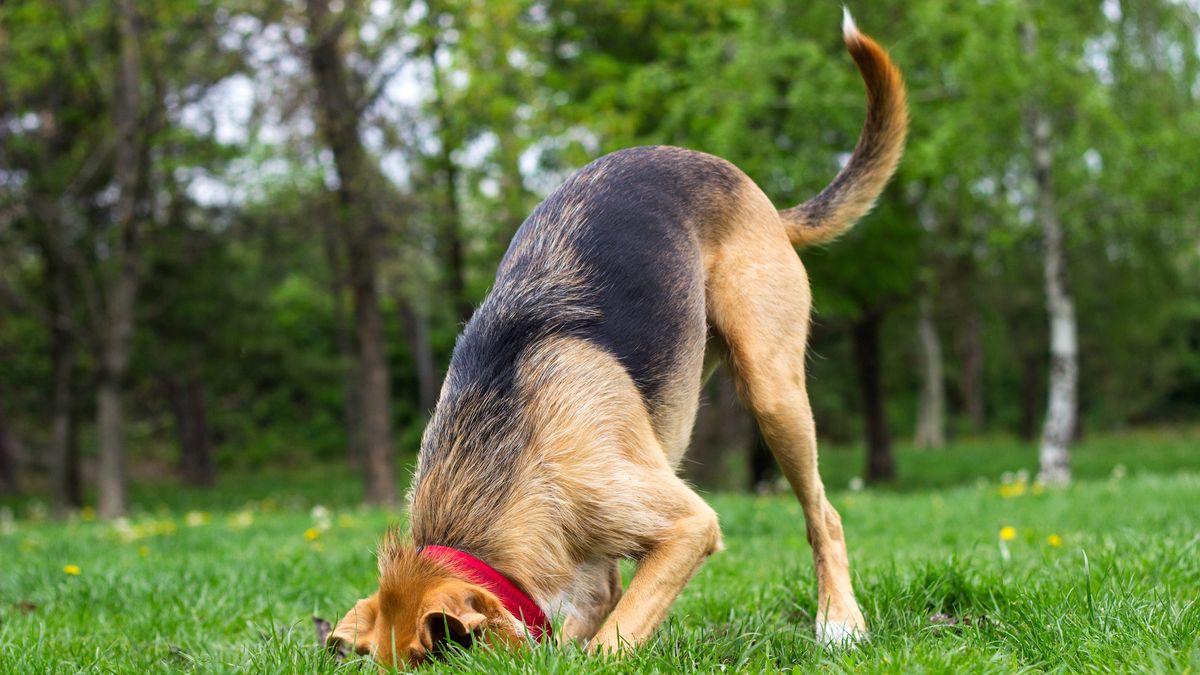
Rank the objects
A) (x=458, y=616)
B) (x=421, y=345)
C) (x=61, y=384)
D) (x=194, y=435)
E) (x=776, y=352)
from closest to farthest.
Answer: (x=458, y=616), (x=776, y=352), (x=61, y=384), (x=194, y=435), (x=421, y=345)

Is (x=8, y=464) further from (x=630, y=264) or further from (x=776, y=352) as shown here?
(x=776, y=352)

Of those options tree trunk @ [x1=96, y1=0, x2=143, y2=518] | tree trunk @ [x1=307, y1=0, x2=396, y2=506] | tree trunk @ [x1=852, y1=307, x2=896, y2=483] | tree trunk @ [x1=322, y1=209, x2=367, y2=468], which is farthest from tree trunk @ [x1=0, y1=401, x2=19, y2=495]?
tree trunk @ [x1=852, y1=307, x2=896, y2=483]

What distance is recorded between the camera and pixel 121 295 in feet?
42.1

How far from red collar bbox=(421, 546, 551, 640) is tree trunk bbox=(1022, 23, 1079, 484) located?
12386mm

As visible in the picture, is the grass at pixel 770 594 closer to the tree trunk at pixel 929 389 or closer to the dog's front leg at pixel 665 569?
the dog's front leg at pixel 665 569

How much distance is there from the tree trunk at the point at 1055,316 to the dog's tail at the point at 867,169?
1047cm

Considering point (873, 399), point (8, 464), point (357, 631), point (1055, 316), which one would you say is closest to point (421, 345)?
point (8, 464)

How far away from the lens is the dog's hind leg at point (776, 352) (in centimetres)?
382

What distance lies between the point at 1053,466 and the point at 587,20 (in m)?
9.59

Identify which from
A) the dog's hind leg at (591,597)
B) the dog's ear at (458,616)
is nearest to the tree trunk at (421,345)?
the dog's hind leg at (591,597)

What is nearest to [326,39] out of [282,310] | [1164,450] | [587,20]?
[587,20]

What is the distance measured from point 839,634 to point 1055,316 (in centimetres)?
1236

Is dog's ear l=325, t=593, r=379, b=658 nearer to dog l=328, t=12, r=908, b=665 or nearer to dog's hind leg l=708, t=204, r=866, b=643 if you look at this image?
dog l=328, t=12, r=908, b=665

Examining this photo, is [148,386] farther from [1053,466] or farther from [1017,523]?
[1017,523]
